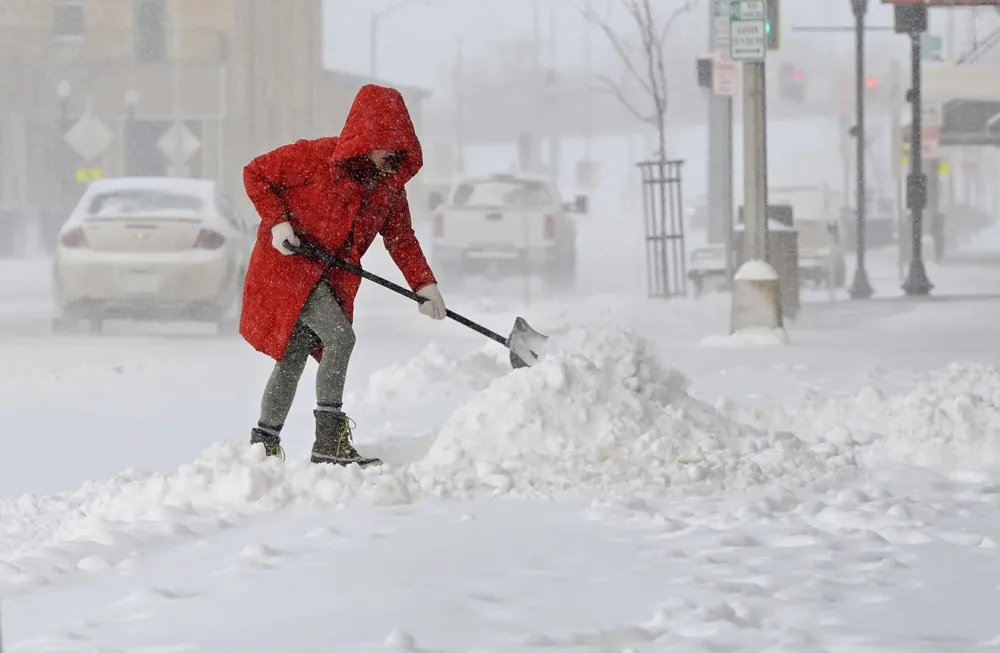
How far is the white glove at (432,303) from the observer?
674 centimetres

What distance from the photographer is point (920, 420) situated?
24.0 feet

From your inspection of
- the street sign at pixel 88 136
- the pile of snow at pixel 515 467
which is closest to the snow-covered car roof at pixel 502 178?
the street sign at pixel 88 136

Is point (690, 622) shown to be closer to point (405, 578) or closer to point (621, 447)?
point (405, 578)

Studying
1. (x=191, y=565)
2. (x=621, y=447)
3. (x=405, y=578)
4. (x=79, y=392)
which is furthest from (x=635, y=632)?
(x=79, y=392)

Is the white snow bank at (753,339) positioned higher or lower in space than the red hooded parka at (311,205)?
lower

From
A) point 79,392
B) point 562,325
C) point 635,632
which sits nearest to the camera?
point 635,632

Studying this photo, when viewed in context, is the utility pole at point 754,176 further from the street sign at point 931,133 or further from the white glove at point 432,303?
the street sign at point 931,133

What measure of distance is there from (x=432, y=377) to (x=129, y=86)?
35.2m

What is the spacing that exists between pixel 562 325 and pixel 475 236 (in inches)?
285

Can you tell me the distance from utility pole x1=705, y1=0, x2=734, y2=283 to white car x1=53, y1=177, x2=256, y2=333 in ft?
18.3

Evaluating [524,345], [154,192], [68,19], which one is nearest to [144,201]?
[154,192]

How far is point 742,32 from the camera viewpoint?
13242 millimetres

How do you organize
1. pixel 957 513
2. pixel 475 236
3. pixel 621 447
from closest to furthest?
pixel 957 513
pixel 621 447
pixel 475 236

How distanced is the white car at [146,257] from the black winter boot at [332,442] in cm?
787
